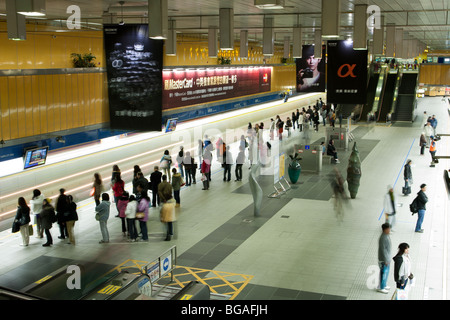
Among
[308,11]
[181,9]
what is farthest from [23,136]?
[308,11]

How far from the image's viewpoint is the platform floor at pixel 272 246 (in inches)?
371

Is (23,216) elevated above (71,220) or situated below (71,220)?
above

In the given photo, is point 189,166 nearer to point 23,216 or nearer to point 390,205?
point 23,216

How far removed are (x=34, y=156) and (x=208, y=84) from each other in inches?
508

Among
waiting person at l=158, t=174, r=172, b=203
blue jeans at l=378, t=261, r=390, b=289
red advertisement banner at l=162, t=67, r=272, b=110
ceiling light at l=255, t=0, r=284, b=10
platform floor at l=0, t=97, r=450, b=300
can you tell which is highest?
ceiling light at l=255, t=0, r=284, b=10

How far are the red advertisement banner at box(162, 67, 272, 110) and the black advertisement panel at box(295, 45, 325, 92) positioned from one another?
5205 mm

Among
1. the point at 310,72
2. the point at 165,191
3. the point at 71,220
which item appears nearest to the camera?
the point at 71,220

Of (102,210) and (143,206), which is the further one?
(143,206)

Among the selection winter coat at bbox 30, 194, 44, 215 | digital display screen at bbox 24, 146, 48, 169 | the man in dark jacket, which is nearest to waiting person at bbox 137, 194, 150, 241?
winter coat at bbox 30, 194, 44, 215

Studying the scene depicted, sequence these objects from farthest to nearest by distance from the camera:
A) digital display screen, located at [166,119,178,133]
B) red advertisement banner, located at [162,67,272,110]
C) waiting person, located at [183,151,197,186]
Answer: digital display screen, located at [166,119,178,133], red advertisement banner, located at [162,67,272,110], waiting person, located at [183,151,197,186]

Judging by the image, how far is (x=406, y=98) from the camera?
39.9 meters

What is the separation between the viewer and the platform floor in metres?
9.41

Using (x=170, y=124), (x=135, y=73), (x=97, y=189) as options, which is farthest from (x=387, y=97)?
(x=135, y=73)

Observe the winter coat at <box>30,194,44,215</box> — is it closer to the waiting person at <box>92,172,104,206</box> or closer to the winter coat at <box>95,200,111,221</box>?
the winter coat at <box>95,200,111,221</box>
